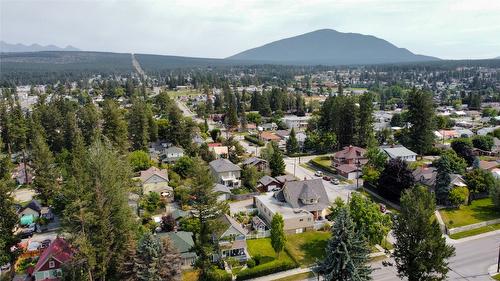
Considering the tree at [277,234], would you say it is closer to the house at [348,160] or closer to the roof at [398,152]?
the house at [348,160]

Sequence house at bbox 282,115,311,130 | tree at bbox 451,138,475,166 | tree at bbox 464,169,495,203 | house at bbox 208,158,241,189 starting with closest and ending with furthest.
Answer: tree at bbox 464,169,495,203 < house at bbox 208,158,241,189 < tree at bbox 451,138,475,166 < house at bbox 282,115,311,130

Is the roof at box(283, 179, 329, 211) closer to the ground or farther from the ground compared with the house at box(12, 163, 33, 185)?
farther from the ground

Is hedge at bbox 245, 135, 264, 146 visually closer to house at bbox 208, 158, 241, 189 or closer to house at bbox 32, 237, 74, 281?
house at bbox 208, 158, 241, 189

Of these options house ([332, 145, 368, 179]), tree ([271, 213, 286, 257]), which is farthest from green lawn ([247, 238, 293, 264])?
house ([332, 145, 368, 179])

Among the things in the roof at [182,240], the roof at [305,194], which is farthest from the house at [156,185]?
the roof at [305,194]

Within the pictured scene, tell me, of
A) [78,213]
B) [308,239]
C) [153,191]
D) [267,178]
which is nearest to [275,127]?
[267,178]

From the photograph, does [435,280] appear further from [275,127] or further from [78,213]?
[275,127]

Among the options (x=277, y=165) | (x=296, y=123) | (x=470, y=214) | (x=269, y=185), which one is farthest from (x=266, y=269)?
(x=296, y=123)
